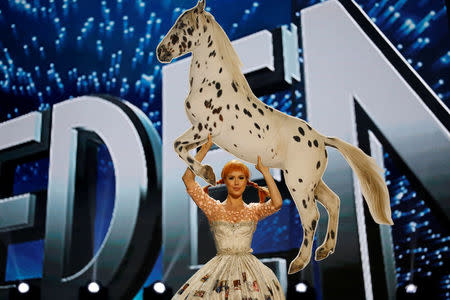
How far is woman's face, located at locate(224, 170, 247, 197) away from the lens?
167 centimetres

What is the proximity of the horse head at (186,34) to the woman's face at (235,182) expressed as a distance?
466 millimetres

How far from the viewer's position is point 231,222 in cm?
160

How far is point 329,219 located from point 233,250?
14.0 inches

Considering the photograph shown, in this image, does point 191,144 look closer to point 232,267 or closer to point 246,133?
point 246,133

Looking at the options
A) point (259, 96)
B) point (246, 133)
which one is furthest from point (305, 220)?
point (259, 96)

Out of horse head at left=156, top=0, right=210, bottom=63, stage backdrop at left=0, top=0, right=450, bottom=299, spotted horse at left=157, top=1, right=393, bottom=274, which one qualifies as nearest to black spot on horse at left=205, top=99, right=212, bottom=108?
spotted horse at left=157, top=1, right=393, bottom=274

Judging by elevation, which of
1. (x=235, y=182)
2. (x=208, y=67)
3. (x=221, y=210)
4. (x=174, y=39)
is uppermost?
(x=174, y=39)

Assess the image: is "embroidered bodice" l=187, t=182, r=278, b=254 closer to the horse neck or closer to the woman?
the woman

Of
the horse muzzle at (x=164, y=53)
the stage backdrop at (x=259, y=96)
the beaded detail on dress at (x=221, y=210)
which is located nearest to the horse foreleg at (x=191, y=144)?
the beaded detail on dress at (x=221, y=210)

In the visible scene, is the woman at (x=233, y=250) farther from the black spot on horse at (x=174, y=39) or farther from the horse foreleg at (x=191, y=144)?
the black spot on horse at (x=174, y=39)

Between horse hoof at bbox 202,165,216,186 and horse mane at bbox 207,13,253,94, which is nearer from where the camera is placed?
horse hoof at bbox 202,165,216,186

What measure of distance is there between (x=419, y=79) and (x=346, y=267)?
48.8 inches

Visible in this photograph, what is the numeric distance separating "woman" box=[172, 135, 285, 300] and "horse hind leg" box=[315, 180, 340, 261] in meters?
0.17

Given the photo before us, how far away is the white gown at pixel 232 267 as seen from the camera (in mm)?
1459
